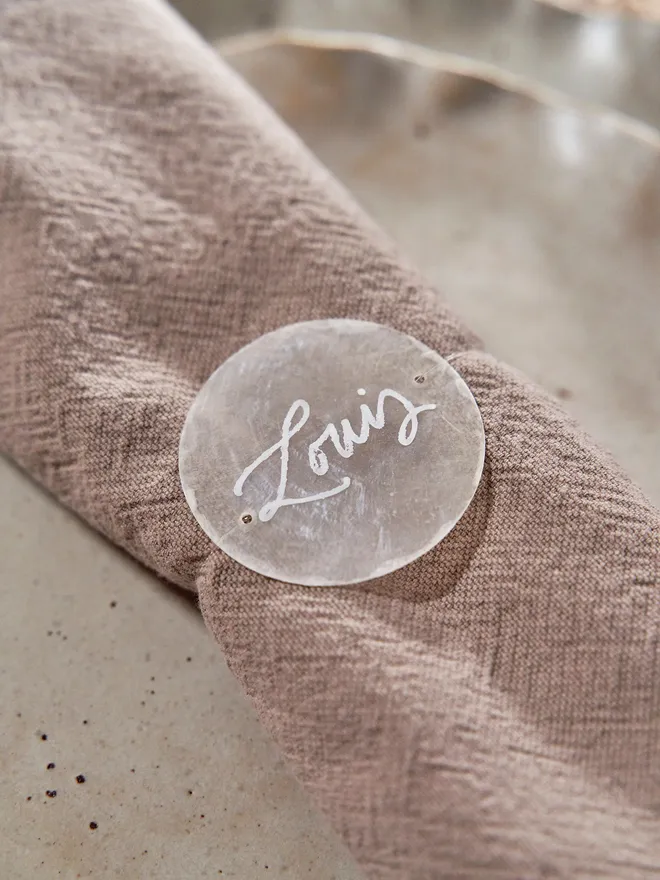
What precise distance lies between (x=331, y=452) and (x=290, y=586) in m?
0.10

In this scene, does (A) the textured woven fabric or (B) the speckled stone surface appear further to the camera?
(B) the speckled stone surface

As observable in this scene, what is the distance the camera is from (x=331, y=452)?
2.05ft

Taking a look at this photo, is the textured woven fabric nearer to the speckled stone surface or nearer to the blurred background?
the speckled stone surface

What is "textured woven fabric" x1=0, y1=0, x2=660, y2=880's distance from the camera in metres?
0.54

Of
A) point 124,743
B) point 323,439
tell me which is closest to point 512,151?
point 323,439

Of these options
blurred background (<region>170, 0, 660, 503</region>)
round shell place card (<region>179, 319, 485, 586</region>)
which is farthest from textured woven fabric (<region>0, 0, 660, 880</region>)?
blurred background (<region>170, 0, 660, 503</region>)

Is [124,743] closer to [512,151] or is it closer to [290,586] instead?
[290,586]

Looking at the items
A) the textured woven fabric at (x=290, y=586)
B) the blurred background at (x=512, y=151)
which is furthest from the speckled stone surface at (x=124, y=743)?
the blurred background at (x=512, y=151)

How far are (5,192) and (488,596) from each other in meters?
0.50

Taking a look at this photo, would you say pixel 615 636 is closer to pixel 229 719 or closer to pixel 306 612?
pixel 306 612

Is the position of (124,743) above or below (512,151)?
below

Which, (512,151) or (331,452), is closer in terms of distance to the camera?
(331,452)

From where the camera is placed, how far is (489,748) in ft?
1.77

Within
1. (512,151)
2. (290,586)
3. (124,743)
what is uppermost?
(512,151)
